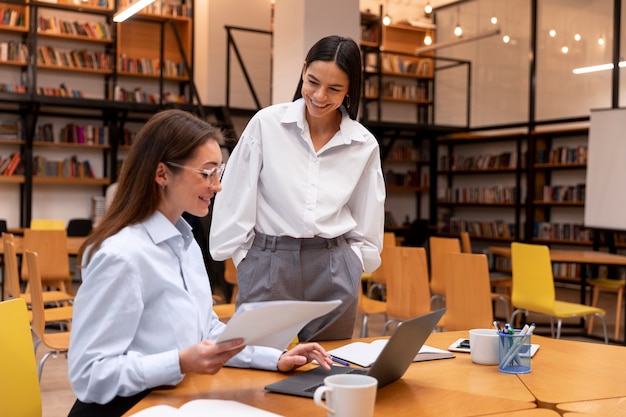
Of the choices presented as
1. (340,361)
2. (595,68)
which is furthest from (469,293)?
(595,68)

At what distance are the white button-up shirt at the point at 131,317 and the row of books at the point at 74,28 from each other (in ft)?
29.2

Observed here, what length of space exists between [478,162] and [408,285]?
7442 millimetres

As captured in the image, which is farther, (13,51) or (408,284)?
(13,51)

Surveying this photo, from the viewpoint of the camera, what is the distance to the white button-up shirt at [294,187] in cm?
212

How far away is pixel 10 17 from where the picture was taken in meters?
9.24

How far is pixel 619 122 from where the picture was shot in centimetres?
718

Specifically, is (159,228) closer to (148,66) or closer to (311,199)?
(311,199)

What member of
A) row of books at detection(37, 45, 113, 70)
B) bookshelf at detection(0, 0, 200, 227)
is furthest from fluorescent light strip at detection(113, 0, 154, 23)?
row of books at detection(37, 45, 113, 70)

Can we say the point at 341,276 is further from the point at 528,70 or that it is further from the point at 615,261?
the point at 528,70

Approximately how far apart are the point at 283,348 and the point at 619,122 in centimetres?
653

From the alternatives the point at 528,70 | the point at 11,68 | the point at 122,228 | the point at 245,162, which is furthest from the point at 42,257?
the point at 528,70

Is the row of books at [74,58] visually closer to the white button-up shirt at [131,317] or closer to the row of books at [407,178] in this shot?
the row of books at [407,178]

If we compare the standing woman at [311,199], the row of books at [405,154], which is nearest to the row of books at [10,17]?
the row of books at [405,154]

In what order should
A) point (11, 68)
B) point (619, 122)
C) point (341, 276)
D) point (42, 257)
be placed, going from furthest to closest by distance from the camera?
point (11, 68)
point (619, 122)
point (42, 257)
point (341, 276)
